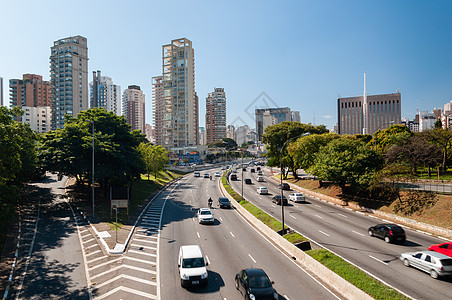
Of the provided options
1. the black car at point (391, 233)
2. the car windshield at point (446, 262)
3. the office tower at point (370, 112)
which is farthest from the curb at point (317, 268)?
the office tower at point (370, 112)

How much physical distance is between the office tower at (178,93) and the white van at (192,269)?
11427 centimetres

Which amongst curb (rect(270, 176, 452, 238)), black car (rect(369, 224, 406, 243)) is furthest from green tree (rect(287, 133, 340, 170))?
black car (rect(369, 224, 406, 243))

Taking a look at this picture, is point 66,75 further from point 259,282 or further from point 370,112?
point 370,112

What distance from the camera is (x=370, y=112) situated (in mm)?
179000

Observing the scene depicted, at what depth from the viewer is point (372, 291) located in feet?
44.5

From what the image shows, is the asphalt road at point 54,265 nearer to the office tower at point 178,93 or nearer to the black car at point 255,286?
the black car at point 255,286

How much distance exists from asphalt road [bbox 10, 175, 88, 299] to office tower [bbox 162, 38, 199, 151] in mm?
100614

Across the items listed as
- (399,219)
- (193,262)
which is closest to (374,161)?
(399,219)

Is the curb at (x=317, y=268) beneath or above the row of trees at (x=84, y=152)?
beneath

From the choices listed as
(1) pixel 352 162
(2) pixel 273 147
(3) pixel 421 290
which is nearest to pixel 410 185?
(1) pixel 352 162

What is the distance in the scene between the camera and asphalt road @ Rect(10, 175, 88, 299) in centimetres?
1515

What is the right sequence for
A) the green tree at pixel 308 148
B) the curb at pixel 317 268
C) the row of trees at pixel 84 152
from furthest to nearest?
the green tree at pixel 308 148 → the row of trees at pixel 84 152 → the curb at pixel 317 268

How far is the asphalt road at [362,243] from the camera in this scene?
619 inches

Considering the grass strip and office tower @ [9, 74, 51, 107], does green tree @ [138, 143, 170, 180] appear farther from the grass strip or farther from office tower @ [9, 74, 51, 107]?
office tower @ [9, 74, 51, 107]
